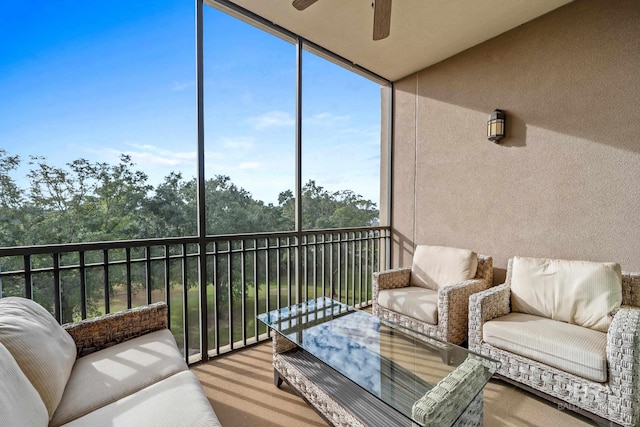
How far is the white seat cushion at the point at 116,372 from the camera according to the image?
1.15 m

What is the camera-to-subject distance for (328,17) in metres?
2.60

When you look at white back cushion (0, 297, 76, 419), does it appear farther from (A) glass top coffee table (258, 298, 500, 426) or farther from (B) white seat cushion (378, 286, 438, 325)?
(B) white seat cushion (378, 286, 438, 325)

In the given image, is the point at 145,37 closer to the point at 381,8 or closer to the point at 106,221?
the point at 106,221

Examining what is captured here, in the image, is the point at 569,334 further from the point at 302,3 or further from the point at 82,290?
the point at 82,290

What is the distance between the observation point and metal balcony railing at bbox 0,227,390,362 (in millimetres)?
1921

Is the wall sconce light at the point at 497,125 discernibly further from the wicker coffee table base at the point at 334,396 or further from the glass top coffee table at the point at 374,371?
the wicker coffee table base at the point at 334,396

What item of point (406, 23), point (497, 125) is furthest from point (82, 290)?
point (497, 125)

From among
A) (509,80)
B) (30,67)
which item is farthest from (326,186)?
(30,67)

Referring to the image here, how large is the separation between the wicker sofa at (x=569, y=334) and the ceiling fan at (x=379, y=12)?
6.80 ft

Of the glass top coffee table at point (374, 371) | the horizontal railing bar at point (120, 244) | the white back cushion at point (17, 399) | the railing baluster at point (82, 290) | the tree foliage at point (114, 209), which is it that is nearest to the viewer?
the white back cushion at point (17, 399)

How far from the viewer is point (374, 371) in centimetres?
150

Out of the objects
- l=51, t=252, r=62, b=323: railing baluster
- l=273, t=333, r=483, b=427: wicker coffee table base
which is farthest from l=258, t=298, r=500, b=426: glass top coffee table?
l=51, t=252, r=62, b=323: railing baluster

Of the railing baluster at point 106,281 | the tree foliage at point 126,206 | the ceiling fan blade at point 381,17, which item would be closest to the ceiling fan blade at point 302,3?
the ceiling fan blade at point 381,17

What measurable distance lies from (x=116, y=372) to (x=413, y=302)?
2.20 meters
